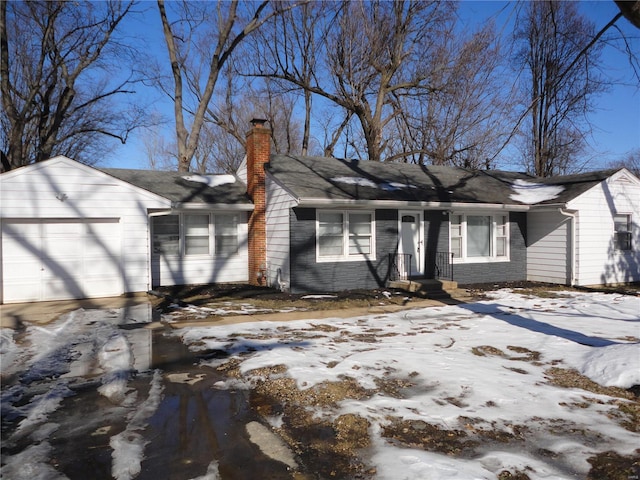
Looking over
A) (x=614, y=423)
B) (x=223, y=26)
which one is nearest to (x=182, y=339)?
(x=614, y=423)

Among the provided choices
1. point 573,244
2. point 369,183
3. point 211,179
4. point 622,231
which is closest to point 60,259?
point 211,179

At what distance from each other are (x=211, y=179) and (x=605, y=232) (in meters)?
13.4

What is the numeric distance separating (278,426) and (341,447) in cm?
73

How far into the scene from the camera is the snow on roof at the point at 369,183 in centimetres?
1449

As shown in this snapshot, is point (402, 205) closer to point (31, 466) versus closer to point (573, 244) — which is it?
point (573, 244)

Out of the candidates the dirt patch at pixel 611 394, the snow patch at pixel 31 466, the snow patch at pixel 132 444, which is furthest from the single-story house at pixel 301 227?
the snow patch at pixel 31 466

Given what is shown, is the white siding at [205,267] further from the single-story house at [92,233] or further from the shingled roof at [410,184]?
the shingled roof at [410,184]

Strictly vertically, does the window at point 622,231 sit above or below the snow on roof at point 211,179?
below

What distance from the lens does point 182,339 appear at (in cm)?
789

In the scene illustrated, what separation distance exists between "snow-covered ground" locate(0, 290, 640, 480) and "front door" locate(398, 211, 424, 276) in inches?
156

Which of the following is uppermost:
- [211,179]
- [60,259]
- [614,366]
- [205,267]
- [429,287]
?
[211,179]

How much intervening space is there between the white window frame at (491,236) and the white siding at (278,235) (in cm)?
543

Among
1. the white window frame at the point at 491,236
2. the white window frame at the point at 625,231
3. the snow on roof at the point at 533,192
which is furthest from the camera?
the white window frame at the point at 625,231

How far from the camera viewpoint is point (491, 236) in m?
15.7
